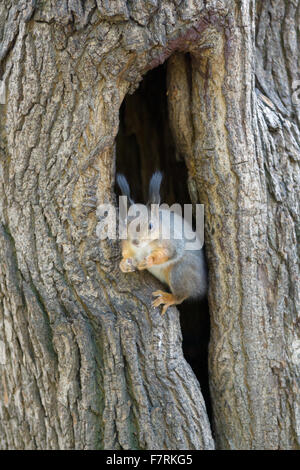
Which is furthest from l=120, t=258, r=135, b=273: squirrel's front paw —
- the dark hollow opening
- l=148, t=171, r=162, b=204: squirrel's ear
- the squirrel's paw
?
the dark hollow opening

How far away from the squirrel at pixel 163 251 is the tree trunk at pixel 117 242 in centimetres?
10

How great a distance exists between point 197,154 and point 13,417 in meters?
1.95

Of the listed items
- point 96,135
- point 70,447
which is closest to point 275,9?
point 96,135

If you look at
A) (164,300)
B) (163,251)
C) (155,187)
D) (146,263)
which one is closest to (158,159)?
(155,187)

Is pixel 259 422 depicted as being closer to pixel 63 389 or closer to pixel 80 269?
pixel 63 389

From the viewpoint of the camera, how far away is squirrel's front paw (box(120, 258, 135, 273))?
8.97 ft

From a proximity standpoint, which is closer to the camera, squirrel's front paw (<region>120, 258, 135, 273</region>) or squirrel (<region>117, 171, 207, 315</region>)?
squirrel's front paw (<region>120, 258, 135, 273</region>)

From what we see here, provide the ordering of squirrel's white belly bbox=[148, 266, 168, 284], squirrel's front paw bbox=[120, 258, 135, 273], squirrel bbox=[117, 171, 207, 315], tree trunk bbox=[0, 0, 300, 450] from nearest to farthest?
tree trunk bbox=[0, 0, 300, 450], squirrel's front paw bbox=[120, 258, 135, 273], squirrel bbox=[117, 171, 207, 315], squirrel's white belly bbox=[148, 266, 168, 284]

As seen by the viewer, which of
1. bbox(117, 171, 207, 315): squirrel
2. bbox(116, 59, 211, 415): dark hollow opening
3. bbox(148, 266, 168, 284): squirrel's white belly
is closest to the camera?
bbox(117, 171, 207, 315): squirrel

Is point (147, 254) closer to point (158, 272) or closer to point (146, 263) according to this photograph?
point (146, 263)

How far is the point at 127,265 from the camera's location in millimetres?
2732

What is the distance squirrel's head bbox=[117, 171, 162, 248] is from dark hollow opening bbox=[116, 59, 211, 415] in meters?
0.47

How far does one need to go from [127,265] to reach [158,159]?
1313 mm

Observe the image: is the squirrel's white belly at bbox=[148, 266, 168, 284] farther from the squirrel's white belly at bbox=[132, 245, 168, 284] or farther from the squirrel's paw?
the squirrel's paw
